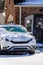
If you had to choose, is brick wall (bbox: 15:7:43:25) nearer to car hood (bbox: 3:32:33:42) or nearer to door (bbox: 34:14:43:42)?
door (bbox: 34:14:43:42)

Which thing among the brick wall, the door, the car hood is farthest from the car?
the brick wall

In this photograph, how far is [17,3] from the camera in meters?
23.5

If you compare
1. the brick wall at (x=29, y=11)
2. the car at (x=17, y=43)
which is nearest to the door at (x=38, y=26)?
the brick wall at (x=29, y=11)

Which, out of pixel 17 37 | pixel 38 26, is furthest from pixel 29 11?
pixel 17 37

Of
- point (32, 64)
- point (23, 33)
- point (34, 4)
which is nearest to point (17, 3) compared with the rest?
point (34, 4)

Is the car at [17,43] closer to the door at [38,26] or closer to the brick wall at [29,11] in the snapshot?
the door at [38,26]

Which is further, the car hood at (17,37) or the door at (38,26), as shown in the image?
the door at (38,26)

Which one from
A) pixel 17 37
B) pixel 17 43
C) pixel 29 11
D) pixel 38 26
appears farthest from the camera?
pixel 29 11

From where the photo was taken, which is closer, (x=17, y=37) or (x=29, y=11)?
(x=17, y=37)

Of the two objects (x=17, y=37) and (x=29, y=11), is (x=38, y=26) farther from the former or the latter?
(x=17, y=37)

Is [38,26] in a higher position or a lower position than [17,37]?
lower

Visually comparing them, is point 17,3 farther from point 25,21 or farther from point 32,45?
point 32,45

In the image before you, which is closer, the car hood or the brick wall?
the car hood

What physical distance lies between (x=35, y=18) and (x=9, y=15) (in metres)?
4.48
